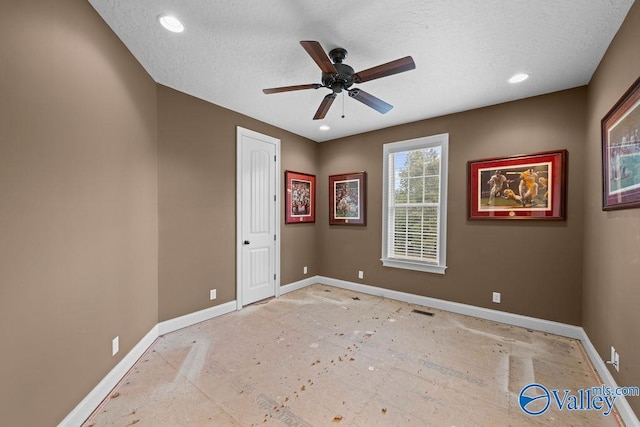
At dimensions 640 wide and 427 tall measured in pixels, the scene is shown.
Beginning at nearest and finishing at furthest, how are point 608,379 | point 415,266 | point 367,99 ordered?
1. point 608,379
2. point 367,99
3. point 415,266

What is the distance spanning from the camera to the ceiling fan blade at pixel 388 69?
1730mm

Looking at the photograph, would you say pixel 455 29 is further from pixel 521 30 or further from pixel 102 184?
pixel 102 184

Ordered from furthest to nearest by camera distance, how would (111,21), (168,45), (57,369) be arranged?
(168,45) < (111,21) < (57,369)

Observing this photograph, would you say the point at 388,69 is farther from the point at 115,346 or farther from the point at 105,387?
the point at 105,387

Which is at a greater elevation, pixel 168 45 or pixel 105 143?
pixel 168 45

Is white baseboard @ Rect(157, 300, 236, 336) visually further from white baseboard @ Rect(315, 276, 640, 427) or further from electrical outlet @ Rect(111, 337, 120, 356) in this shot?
white baseboard @ Rect(315, 276, 640, 427)

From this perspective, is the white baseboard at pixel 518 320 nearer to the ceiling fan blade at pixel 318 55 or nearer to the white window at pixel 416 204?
the white window at pixel 416 204

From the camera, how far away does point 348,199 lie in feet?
14.8

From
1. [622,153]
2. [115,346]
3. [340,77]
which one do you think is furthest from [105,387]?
[622,153]

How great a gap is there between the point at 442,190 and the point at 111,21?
12.7ft

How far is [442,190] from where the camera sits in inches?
139

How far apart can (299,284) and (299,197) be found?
1.57m

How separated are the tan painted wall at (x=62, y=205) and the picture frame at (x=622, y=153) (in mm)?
3464

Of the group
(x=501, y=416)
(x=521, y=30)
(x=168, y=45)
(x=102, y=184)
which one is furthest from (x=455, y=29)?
(x=102, y=184)
